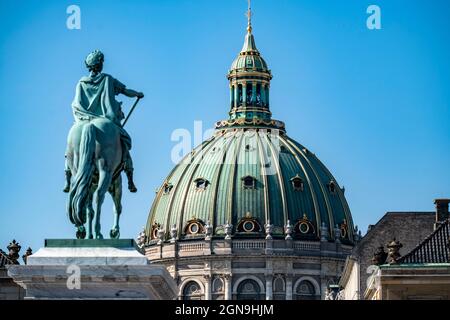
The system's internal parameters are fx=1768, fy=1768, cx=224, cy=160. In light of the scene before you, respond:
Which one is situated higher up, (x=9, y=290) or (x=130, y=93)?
(x=9, y=290)

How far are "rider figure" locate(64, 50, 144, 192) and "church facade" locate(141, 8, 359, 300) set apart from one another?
16191cm

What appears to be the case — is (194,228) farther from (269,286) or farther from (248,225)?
(269,286)

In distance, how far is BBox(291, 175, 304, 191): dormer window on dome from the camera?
191875mm

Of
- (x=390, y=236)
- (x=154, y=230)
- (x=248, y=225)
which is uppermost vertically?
(x=154, y=230)

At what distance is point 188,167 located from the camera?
648ft

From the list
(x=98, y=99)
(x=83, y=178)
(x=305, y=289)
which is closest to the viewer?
(x=83, y=178)

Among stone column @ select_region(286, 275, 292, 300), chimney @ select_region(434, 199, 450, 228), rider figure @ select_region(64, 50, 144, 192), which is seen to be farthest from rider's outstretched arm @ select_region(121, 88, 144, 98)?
stone column @ select_region(286, 275, 292, 300)

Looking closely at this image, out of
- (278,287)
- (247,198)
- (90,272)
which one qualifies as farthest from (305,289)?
(90,272)

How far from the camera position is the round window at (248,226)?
194 m

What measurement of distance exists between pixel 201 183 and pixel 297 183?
34.3 feet

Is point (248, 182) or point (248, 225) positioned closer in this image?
point (248, 225)

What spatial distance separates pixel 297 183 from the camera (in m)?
192
